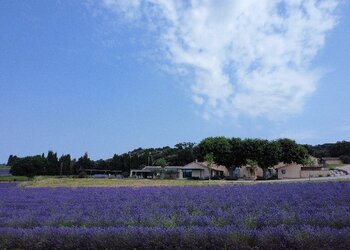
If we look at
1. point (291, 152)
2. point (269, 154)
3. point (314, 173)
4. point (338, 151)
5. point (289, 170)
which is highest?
point (338, 151)

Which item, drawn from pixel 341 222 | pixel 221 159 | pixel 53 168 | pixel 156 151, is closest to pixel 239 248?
pixel 341 222

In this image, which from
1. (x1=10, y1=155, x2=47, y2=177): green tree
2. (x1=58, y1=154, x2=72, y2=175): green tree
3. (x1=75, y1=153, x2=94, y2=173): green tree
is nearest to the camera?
(x1=10, y1=155, x2=47, y2=177): green tree

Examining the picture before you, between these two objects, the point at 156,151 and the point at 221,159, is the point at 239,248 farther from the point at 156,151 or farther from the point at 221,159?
the point at 156,151

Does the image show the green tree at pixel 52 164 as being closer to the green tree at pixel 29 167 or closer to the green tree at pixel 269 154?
the green tree at pixel 29 167

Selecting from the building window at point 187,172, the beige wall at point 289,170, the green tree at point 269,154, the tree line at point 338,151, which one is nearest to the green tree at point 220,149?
Answer: the green tree at point 269,154

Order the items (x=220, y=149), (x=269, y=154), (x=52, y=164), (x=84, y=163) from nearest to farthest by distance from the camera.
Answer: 1. (x=269, y=154)
2. (x=220, y=149)
3. (x=52, y=164)
4. (x=84, y=163)

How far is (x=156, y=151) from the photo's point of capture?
166750mm

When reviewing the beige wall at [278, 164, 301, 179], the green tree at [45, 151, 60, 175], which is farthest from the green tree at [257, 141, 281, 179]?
the green tree at [45, 151, 60, 175]

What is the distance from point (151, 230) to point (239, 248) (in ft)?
5.84

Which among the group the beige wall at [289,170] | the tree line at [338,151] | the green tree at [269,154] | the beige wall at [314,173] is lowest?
the beige wall at [314,173]

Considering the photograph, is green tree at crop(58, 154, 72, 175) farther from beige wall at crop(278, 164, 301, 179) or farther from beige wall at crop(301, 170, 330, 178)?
beige wall at crop(301, 170, 330, 178)

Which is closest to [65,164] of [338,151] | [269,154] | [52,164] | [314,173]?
[52,164]

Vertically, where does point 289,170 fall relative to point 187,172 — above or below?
below

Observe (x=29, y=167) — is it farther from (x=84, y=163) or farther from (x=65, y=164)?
(x=84, y=163)
